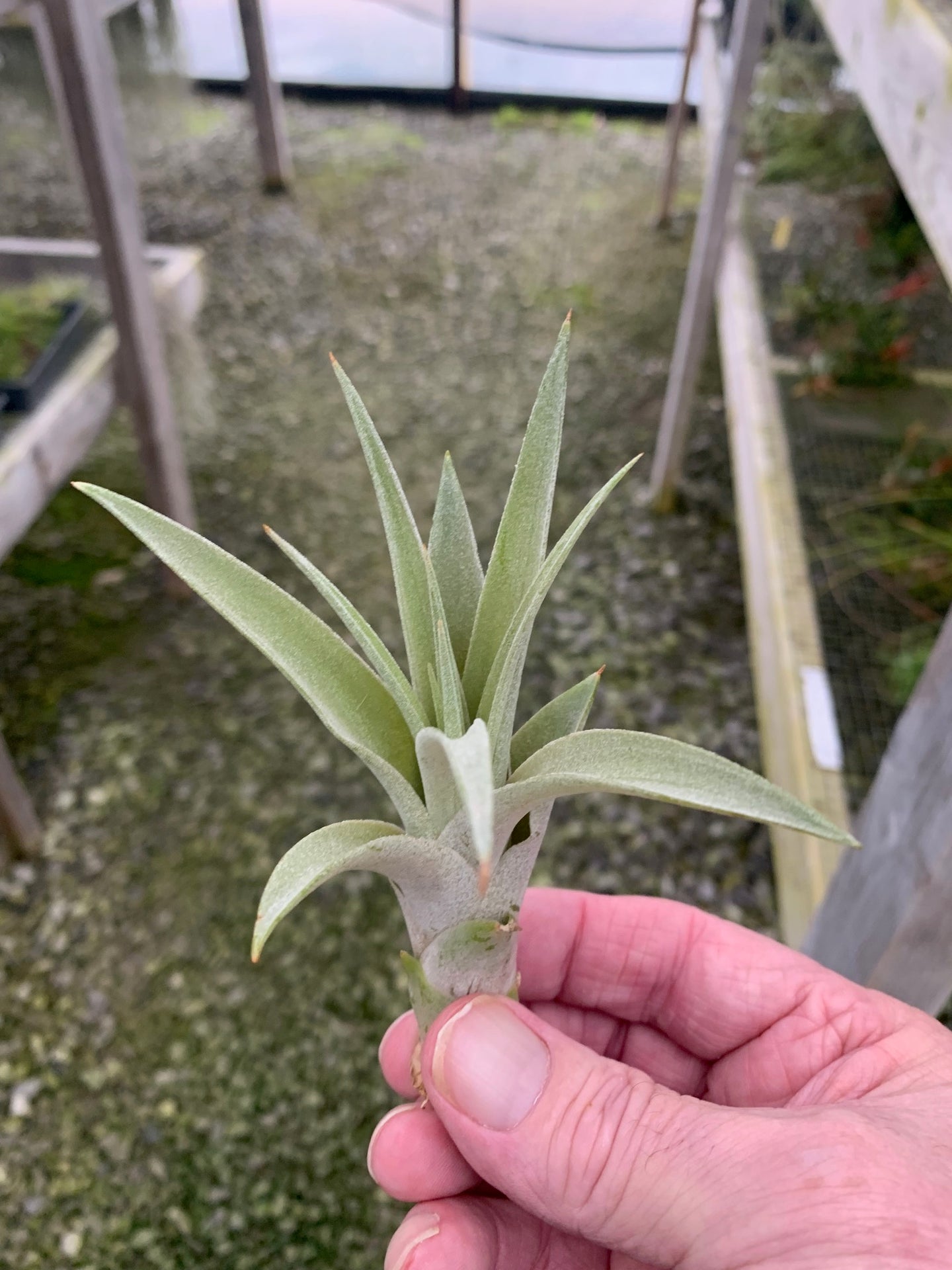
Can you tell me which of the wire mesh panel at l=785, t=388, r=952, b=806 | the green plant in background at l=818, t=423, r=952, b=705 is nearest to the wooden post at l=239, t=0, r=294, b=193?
the wire mesh panel at l=785, t=388, r=952, b=806

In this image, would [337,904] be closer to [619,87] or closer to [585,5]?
[585,5]

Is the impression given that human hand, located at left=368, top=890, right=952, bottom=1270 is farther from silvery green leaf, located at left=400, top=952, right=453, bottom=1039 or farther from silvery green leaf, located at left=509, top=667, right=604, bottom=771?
silvery green leaf, located at left=509, top=667, right=604, bottom=771

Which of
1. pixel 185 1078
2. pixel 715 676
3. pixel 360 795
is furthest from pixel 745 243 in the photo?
pixel 185 1078

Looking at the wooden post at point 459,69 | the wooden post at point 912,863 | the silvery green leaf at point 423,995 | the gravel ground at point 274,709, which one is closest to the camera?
the silvery green leaf at point 423,995

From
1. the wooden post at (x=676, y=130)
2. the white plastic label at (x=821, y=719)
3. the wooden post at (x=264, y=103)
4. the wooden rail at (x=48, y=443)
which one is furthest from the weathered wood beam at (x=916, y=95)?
the wooden post at (x=264, y=103)

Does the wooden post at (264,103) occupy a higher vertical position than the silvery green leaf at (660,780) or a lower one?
lower

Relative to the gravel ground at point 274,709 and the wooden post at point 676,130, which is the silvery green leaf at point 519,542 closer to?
the gravel ground at point 274,709
